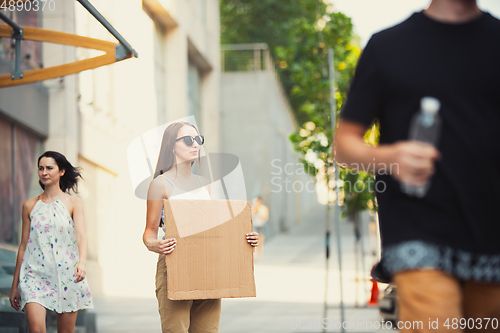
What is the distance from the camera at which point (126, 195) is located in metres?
14.7

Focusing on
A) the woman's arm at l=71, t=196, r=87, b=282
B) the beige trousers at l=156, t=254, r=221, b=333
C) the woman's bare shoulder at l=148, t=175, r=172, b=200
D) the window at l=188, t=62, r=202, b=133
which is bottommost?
the beige trousers at l=156, t=254, r=221, b=333

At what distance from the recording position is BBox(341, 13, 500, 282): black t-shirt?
6.39 feet

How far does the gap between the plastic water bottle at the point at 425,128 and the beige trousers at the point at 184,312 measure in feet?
8.08

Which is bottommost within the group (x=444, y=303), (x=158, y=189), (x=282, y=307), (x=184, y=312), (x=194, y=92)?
(x=282, y=307)

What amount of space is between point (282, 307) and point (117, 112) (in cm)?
586

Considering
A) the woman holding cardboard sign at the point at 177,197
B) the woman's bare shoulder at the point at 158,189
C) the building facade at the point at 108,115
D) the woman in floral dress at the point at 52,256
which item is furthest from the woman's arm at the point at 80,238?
the building facade at the point at 108,115

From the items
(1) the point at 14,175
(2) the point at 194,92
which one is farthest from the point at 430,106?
(2) the point at 194,92

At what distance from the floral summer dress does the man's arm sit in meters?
3.44

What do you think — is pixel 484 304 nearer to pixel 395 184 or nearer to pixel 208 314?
pixel 395 184

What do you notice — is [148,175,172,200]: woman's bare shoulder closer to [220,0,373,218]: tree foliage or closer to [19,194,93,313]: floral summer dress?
[19,194,93,313]: floral summer dress

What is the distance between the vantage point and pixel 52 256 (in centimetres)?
508

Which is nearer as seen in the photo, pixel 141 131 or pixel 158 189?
pixel 158 189

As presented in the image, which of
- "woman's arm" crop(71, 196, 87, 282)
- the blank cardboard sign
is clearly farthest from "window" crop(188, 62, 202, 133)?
the blank cardboard sign

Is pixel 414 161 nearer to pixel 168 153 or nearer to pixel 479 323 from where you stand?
pixel 479 323
